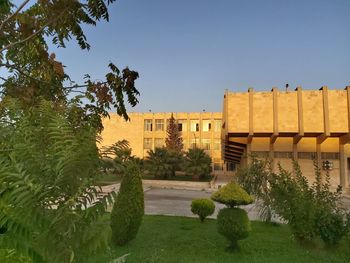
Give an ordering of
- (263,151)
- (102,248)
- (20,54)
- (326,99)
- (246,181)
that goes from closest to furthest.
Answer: (102,248) → (20,54) → (246,181) → (326,99) → (263,151)

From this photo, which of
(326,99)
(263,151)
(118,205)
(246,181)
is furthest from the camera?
(263,151)

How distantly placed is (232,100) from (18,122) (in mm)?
26363

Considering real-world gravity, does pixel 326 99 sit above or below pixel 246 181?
above

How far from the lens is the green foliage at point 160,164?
41.4 m

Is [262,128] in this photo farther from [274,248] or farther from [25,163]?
[25,163]

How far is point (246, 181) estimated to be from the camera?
1277cm

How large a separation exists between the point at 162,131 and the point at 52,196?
58.7 metres

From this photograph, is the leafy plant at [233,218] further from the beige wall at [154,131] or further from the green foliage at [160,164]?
the beige wall at [154,131]

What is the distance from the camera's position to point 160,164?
41688 millimetres

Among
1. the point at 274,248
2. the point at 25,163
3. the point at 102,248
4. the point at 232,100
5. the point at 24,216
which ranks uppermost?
the point at 232,100

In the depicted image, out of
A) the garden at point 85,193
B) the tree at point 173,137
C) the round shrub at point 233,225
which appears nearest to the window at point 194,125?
the tree at point 173,137

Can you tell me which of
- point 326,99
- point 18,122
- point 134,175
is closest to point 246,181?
point 134,175

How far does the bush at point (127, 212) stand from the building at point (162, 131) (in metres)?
51.2

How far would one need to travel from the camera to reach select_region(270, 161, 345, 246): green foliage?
8.28 m
